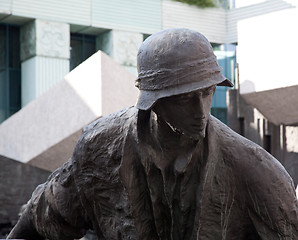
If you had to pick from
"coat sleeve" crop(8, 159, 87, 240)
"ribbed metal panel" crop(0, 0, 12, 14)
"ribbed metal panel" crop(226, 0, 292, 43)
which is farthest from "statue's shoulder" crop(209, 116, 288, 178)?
"ribbed metal panel" crop(226, 0, 292, 43)

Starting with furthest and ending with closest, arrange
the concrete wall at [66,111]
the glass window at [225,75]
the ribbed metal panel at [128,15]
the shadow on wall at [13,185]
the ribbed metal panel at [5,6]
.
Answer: the glass window at [225,75], the ribbed metal panel at [128,15], the ribbed metal panel at [5,6], the shadow on wall at [13,185], the concrete wall at [66,111]

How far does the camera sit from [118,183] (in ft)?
11.7

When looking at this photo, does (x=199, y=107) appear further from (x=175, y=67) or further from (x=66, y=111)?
(x=66, y=111)

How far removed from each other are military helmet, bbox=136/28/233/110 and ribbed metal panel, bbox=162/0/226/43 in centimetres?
2220

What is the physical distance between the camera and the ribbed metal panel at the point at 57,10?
21.8 m

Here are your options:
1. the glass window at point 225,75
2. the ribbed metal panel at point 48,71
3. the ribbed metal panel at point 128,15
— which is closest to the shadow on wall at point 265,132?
the ribbed metal panel at point 48,71

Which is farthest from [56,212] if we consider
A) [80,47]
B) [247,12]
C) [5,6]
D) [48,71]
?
[247,12]

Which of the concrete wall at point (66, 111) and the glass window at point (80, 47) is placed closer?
the concrete wall at point (66, 111)

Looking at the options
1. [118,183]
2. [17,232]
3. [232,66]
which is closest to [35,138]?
[17,232]

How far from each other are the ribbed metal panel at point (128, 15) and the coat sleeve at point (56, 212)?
751 inches

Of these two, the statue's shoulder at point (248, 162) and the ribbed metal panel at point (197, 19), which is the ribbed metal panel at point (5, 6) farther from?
the statue's shoulder at point (248, 162)

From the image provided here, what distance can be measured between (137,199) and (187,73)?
0.85 m

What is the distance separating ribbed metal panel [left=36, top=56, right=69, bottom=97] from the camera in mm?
21844

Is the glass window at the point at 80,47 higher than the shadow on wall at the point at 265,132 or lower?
higher
